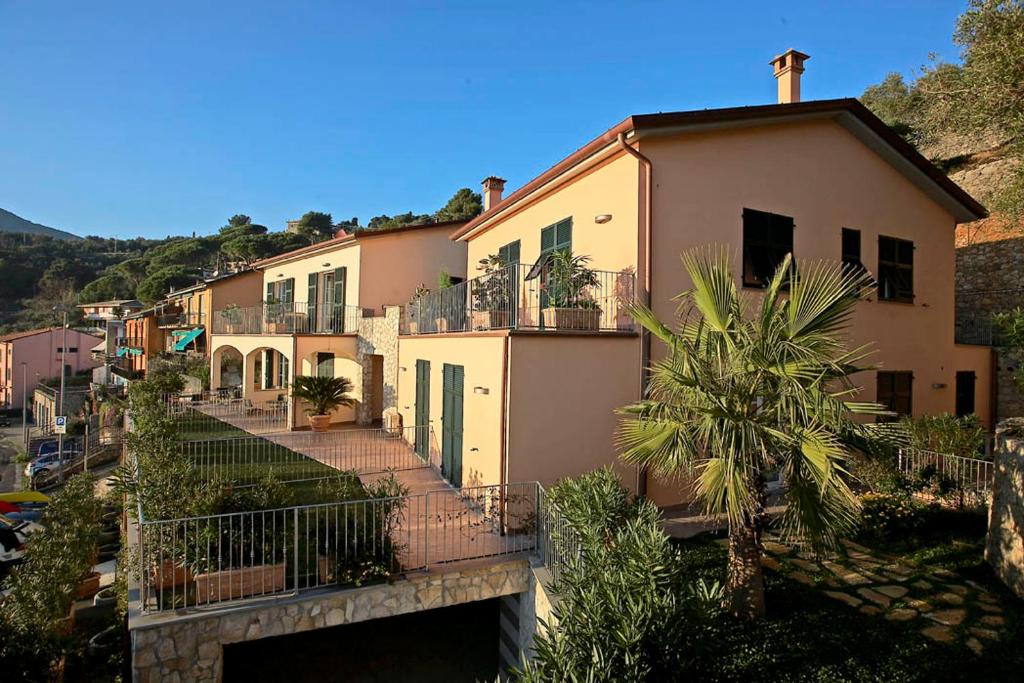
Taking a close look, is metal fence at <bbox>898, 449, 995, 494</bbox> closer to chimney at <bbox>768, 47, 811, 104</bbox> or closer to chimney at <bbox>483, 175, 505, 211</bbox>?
chimney at <bbox>768, 47, 811, 104</bbox>

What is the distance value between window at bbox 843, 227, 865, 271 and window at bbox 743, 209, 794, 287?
1.99 meters

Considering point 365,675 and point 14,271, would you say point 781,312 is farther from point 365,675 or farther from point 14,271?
point 14,271

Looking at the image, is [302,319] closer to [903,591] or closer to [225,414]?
[225,414]

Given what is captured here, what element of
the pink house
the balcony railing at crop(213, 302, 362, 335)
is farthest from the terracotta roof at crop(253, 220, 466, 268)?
the pink house

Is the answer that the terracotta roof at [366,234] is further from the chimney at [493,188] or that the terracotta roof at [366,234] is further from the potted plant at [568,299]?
the potted plant at [568,299]

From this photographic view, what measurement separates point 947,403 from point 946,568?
875 cm

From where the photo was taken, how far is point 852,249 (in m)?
12.2

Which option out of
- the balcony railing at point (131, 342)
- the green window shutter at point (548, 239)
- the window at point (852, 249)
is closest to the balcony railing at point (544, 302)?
the green window shutter at point (548, 239)

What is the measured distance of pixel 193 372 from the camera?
91.7 ft

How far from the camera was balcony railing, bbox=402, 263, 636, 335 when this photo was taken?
923 cm

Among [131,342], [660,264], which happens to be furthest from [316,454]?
[131,342]

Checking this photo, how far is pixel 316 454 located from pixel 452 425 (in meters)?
5.55

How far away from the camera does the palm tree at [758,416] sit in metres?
4.87

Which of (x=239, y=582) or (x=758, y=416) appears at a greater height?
(x=758, y=416)
